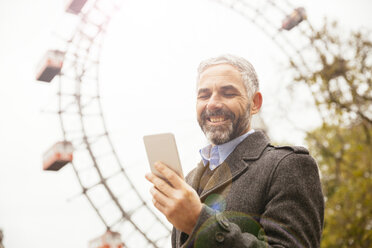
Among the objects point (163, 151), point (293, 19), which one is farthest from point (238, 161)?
point (293, 19)

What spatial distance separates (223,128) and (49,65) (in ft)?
35.3

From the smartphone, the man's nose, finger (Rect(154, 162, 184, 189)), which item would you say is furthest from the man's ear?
finger (Rect(154, 162, 184, 189))

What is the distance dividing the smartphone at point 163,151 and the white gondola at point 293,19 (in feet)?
38.5

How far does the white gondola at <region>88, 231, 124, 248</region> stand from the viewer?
11016 millimetres

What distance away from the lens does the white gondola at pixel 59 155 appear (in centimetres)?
1148

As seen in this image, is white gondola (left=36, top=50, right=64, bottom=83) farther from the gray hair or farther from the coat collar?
the coat collar

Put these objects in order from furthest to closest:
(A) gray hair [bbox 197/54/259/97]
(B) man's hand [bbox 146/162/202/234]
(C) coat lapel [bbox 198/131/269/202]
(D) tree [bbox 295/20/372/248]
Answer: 1. (D) tree [bbox 295/20/372/248]
2. (A) gray hair [bbox 197/54/259/97]
3. (C) coat lapel [bbox 198/131/269/202]
4. (B) man's hand [bbox 146/162/202/234]

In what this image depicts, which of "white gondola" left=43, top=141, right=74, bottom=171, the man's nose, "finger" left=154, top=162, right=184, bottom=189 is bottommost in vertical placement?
"white gondola" left=43, top=141, right=74, bottom=171

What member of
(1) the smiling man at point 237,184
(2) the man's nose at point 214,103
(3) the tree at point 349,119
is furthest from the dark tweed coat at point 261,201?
(3) the tree at point 349,119

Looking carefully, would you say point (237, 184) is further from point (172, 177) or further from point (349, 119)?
point (349, 119)

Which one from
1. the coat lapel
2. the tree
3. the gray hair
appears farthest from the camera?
the tree

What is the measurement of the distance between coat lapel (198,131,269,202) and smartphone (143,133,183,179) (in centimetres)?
36

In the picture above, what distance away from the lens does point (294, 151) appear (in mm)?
1442

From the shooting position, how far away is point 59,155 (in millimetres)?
11445
